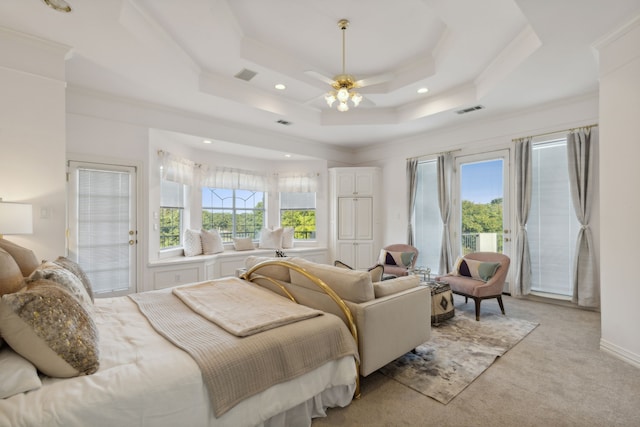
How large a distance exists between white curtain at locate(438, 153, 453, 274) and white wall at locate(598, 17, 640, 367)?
8.28ft

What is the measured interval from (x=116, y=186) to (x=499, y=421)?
184 inches

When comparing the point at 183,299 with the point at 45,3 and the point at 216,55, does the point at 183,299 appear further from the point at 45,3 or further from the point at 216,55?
the point at 216,55

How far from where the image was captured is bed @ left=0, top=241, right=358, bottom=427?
1.17m

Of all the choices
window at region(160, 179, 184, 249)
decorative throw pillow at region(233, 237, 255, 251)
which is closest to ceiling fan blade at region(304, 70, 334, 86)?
window at region(160, 179, 184, 249)

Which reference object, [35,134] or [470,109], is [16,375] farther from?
[470,109]

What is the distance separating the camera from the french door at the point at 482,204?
482 cm

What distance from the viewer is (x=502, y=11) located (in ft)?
9.09

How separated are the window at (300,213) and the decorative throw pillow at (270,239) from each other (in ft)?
1.72

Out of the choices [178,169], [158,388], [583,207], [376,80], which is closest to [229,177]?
[178,169]

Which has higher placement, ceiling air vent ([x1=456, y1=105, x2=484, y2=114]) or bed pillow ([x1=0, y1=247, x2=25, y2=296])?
ceiling air vent ([x1=456, y1=105, x2=484, y2=114])

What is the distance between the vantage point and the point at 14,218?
2293 millimetres

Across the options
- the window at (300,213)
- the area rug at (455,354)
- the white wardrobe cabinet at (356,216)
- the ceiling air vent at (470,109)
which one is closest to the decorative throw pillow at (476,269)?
the area rug at (455,354)

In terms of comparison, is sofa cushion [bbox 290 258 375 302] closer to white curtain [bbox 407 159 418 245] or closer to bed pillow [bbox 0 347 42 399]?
bed pillow [bbox 0 347 42 399]

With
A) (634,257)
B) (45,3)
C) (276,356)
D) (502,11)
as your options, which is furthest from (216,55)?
(634,257)
